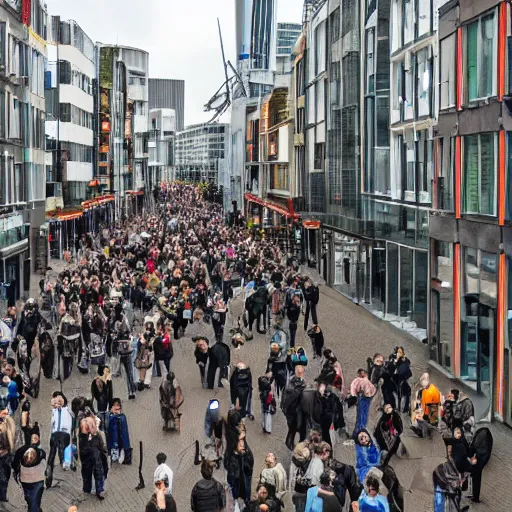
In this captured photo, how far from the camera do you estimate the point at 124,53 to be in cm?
17138

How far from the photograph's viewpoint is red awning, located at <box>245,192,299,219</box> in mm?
66188

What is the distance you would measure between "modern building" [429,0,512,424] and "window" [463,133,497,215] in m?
0.02

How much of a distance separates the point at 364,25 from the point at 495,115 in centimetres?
2080

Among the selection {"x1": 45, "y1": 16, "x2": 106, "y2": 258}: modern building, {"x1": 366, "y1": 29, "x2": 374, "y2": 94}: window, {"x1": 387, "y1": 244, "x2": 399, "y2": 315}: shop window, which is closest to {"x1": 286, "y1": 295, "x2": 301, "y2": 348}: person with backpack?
{"x1": 387, "y1": 244, "x2": 399, "y2": 315}: shop window

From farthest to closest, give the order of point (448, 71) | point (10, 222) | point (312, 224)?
point (312, 224), point (10, 222), point (448, 71)

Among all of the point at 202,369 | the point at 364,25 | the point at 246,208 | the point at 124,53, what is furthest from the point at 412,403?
the point at 124,53

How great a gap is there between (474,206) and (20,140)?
23596 mm

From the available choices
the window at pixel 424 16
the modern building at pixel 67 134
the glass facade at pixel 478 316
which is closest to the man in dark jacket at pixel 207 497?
the glass facade at pixel 478 316

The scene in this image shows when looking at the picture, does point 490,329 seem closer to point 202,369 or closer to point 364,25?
point 202,369

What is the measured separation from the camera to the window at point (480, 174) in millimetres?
23109

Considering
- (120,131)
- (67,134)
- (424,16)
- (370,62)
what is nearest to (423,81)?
(424,16)

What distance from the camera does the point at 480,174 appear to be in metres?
24.1

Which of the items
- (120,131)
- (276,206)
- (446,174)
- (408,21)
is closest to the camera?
(446,174)

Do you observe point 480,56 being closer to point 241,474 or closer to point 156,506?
point 241,474
